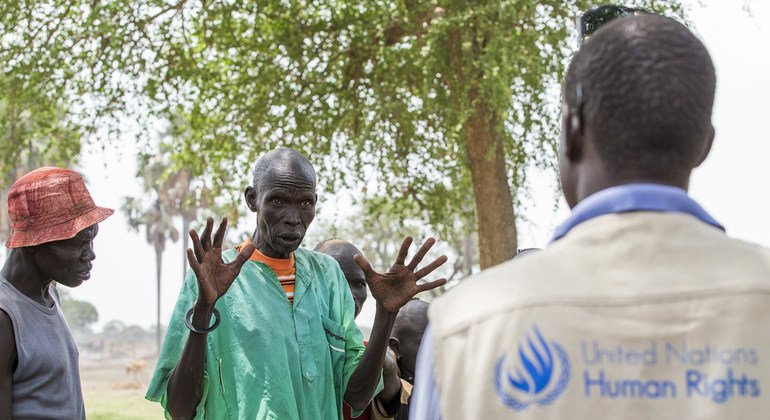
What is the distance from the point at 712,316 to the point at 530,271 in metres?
0.27

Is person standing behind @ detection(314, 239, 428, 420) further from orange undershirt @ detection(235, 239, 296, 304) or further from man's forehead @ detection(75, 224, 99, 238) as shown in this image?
man's forehead @ detection(75, 224, 99, 238)

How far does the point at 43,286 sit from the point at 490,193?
6.81 meters

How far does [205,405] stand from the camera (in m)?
3.96

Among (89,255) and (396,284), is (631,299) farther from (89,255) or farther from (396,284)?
(89,255)

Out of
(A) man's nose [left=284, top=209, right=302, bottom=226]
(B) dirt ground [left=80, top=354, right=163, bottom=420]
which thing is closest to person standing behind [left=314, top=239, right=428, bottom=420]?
(A) man's nose [left=284, top=209, right=302, bottom=226]

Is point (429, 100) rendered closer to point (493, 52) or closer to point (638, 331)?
point (493, 52)

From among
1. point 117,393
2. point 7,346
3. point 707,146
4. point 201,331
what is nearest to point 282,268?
point 201,331

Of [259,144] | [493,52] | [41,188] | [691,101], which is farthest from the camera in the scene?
[259,144]

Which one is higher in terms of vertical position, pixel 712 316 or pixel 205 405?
pixel 712 316

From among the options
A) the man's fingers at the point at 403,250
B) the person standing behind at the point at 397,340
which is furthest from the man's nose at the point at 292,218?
the person standing behind at the point at 397,340

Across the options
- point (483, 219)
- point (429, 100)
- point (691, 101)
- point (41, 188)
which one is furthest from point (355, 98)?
point (691, 101)

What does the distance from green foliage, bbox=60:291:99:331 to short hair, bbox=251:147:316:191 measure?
2764 inches

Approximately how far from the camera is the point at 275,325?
399 cm

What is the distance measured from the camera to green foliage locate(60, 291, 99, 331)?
73750mm
